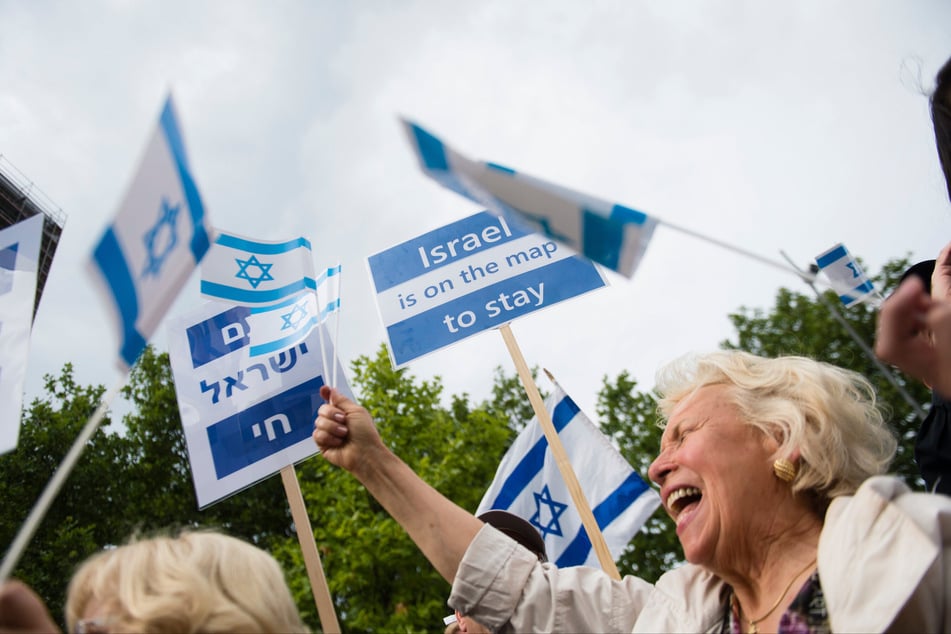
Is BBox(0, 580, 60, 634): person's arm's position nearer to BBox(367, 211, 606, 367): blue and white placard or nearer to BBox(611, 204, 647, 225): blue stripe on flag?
BBox(611, 204, 647, 225): blue stripe on flag

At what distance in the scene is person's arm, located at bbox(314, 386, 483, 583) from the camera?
224cm

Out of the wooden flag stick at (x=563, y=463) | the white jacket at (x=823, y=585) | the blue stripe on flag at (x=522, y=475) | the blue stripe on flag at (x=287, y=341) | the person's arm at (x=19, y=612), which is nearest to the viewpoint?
the person's arm at (x=19, y=612)

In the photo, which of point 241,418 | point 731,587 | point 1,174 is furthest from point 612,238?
point 1,174

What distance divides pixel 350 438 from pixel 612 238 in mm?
1064

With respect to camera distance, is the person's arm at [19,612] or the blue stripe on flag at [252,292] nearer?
the person's arm at [19,612]

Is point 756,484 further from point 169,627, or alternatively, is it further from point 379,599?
point 379,599

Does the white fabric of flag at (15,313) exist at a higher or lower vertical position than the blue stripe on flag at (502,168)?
higher

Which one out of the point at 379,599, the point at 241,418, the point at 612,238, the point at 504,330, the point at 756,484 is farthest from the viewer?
the point at 379,599

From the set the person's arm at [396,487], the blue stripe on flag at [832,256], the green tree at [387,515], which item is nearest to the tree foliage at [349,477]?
the green tree at [387,515]

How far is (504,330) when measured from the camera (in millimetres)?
5105

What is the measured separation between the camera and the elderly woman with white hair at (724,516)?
2.09m

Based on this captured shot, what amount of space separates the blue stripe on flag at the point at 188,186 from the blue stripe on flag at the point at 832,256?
4143 millimetres

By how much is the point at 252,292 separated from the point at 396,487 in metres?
2.13

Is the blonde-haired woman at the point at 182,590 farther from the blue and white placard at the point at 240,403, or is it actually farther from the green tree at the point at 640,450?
the green tree at the point at 640,450
